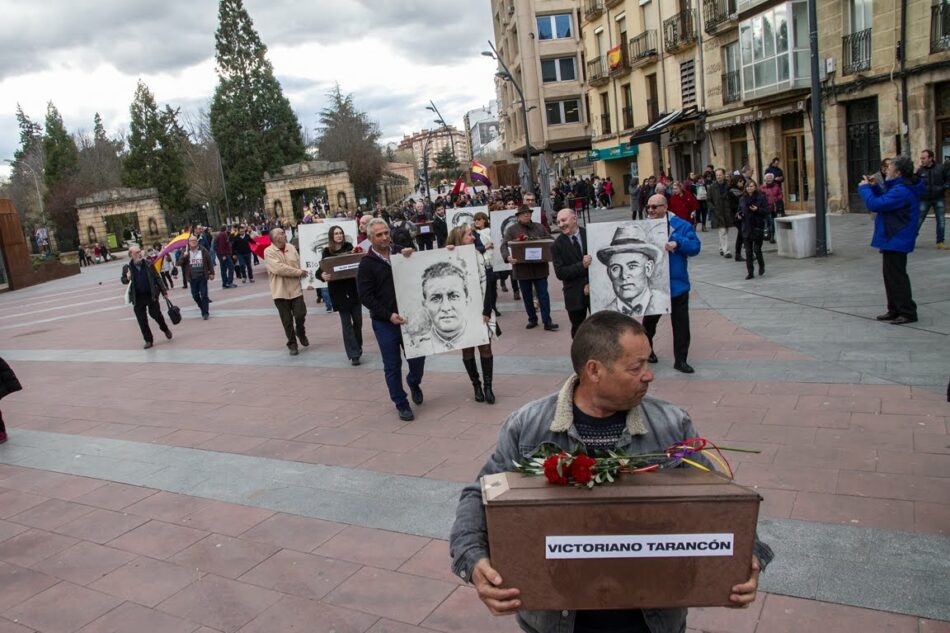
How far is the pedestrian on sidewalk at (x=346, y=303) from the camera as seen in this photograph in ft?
30.2

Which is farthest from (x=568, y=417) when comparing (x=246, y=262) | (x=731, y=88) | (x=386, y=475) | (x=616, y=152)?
(x=616, y=152)

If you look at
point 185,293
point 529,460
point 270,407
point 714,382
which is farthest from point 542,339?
point 185,293

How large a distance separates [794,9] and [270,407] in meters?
22.2

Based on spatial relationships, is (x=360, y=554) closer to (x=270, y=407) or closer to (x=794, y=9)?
(x=270, y=407)

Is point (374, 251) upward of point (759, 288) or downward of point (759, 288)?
upward

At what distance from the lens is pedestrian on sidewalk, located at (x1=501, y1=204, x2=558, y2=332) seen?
10203 mm

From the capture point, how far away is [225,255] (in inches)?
813

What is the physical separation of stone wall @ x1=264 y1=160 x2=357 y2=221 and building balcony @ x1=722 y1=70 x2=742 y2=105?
1110 inches

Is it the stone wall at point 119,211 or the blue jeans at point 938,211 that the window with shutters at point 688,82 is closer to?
the blue jeans at point 938,211

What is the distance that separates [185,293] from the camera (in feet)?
69.9

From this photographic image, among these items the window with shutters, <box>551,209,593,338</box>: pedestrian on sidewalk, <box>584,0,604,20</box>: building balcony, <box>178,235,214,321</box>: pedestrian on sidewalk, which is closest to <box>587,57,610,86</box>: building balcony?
<box>584,0,604,20</box>: building balcony

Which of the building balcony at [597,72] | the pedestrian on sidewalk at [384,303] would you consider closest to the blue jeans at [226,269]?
the pedestrian on sidewalk at [384,303]

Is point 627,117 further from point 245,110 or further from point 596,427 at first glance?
point 596,427

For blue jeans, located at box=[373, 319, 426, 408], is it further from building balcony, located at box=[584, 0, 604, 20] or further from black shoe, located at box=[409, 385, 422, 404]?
building balcony, located at box=[584, 0, 604, 20]
